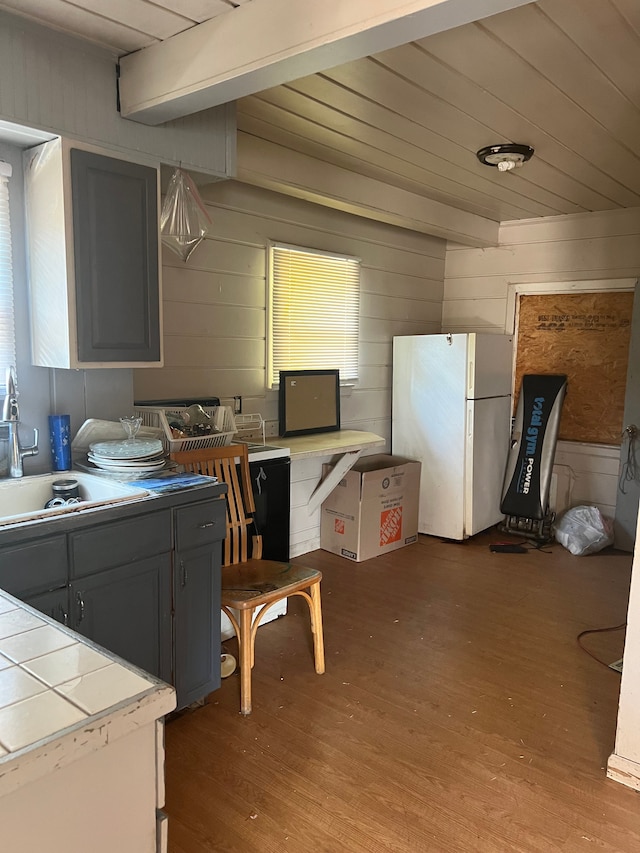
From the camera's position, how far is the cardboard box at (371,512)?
4.09m

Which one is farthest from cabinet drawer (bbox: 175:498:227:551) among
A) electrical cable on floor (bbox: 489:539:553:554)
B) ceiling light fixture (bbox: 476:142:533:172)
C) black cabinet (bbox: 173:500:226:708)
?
electrical cable on floor (bbox: 489:539:553:554)

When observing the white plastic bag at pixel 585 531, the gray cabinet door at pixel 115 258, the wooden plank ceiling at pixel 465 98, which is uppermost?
the wooden plank ceiling at pixel 465 98

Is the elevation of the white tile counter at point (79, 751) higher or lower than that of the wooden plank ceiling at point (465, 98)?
lower

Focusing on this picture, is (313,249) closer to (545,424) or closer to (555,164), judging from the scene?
(555,164)

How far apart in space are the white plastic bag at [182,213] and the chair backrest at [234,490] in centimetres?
90

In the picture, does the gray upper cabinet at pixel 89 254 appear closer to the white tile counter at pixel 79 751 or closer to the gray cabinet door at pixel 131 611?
the gray cabinet door at pixel 131 611

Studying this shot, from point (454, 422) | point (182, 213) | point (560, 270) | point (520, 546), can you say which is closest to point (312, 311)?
point (454, 422)

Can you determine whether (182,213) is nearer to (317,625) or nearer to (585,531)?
(317,625)

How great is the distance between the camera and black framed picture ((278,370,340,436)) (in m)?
3.83

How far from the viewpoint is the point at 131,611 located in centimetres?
208

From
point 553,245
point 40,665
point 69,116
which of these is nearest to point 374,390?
point 553,245

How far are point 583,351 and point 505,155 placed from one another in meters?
2.02

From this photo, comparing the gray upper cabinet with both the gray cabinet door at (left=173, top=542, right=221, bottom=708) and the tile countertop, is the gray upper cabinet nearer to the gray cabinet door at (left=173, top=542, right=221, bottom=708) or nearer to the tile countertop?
the gray cabinet door at (left=173, top=542, right=221, bottom=708)

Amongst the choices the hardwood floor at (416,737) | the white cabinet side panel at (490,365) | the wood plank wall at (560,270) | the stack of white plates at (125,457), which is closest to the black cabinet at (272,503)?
the hardwood floor at (416,737)
